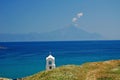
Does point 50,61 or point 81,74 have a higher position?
point 50,61

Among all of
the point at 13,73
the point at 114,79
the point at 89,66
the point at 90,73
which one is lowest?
the point at 114,79

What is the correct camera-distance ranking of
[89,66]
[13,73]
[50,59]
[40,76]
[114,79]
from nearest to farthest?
[114,79]
[40,76]
[89,66]
[50,59]
[13,73]

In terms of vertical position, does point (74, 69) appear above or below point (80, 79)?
above

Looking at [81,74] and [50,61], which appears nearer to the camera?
[81,74]

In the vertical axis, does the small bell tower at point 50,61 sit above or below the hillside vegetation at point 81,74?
above

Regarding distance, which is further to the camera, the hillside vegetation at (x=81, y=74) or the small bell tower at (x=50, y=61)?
the small bell tower at (x=50, y=61)

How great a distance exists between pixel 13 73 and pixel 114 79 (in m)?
76.9

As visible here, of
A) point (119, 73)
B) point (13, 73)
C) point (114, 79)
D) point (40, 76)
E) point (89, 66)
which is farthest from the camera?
point (13, 73)

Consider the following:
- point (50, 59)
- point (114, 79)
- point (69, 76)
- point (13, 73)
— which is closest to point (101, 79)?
point (114, 79)

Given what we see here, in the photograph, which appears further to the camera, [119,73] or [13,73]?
[13,73]

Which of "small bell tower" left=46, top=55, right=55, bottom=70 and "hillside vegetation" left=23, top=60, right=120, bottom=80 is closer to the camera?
"hillside vegetation" left=23, top=60, right=120, bottom=80

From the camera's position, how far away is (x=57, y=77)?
133ft

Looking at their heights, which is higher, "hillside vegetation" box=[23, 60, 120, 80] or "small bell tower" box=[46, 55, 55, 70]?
"small bell tower" box=[46, 55, 55, 70]

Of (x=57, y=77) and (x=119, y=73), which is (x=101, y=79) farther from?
(x=57, y=77)
